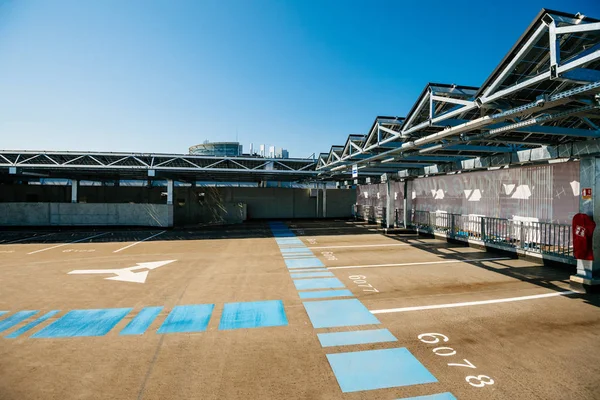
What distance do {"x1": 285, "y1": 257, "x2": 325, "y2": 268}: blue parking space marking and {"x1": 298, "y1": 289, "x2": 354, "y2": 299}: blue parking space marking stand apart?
268 centimetres

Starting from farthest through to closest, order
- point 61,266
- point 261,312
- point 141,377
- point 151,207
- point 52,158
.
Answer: point 151,207 < point 52,158 < point 61,266 < point 261,312 < point 141,377

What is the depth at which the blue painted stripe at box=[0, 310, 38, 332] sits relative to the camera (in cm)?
527

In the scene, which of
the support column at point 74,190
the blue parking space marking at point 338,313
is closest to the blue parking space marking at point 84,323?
the blue parking space marking at point 338,313

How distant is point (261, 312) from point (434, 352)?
3173mm

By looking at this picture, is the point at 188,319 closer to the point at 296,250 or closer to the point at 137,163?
the point at 296,250

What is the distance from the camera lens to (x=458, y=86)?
7.92 metres

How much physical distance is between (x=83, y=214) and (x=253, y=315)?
2358cm

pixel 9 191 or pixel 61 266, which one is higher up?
pixel 9 191

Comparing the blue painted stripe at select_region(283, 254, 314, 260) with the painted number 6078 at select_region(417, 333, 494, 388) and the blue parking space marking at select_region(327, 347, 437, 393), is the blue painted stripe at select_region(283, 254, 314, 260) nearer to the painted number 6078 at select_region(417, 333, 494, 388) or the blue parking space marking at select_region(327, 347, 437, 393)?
the painted number 6078 at select_region(417, 333, 494, 388)

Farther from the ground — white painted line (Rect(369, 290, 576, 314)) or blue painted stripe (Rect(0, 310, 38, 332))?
white painted line (Rect(369, 290, 576, 314))

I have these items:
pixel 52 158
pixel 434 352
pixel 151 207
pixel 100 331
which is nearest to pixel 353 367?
pixel 434 352

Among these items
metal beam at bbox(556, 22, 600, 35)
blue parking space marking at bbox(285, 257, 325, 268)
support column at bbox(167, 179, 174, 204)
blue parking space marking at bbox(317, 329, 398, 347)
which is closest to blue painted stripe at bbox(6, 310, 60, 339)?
blue parking space marking at bbox(317, 329, 398, 347)

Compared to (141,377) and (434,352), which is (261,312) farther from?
(434,352)

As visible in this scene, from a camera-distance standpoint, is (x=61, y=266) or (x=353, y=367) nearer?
(x=353, y=367)
